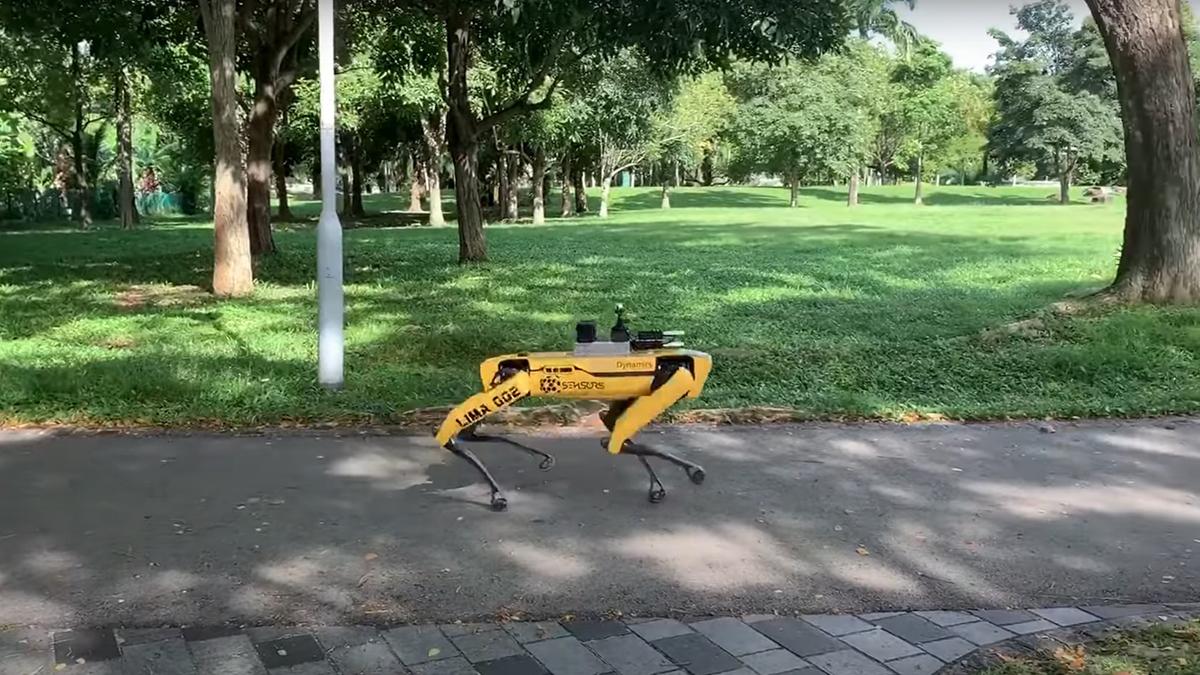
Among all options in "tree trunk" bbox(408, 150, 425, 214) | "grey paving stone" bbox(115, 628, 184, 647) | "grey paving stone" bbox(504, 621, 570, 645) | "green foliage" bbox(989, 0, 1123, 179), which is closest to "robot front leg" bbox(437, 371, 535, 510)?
"grey paving stone" bbox(504, 621, 570, 645)

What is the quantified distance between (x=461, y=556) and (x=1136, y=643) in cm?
263

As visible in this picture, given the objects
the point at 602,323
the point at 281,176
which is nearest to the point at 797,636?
the point at 602,323

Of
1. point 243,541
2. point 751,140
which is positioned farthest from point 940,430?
point 751,140

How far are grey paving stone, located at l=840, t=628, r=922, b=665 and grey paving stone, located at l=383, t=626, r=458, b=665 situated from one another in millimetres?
1415

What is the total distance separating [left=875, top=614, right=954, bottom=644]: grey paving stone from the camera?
12.8ft

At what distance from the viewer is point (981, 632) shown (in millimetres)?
3924

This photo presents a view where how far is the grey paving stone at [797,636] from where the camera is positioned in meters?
3.79

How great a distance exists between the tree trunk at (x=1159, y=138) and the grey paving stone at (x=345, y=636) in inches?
359

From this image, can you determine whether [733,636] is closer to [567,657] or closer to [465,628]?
[567,657]

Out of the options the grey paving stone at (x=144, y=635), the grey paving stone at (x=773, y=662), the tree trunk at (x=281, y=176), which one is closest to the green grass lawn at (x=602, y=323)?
the grey paving stone at (x=144, y=635)

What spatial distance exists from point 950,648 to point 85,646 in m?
3.00

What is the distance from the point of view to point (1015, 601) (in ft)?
13.9

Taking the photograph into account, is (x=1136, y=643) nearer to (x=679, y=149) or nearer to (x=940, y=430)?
(x=940, y=430)

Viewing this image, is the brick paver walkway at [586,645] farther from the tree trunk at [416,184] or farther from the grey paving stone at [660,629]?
the tree trunk at [416,184]
